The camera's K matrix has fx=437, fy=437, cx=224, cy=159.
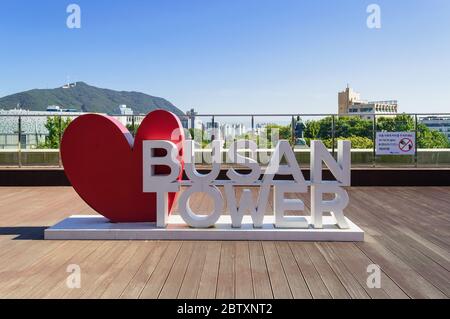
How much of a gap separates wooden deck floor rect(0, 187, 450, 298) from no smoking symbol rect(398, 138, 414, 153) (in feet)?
16.1

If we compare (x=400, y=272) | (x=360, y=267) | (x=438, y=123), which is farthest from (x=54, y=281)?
(x=438, y=123)

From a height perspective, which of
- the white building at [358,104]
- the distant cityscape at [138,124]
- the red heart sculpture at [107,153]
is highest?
the white building at [358,104]

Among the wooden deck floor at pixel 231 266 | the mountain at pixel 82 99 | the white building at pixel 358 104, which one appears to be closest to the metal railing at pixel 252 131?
the wooden deck floor at pixel 231 266

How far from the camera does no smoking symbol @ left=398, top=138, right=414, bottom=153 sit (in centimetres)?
1106

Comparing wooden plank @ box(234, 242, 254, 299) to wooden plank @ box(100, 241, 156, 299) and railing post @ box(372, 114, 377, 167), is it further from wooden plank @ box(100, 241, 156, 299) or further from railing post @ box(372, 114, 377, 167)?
railing post @ box(372, 114, 377, 167)

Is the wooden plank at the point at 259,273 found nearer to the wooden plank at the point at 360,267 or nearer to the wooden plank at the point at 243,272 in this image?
the wooden plank at the point at 243,272

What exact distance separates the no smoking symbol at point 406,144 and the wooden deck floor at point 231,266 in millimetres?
4895

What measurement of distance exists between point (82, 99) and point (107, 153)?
17230 cm

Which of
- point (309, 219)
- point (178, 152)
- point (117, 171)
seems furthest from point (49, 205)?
point (309, 219)

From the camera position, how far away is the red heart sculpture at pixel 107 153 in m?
5.74

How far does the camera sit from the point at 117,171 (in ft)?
18.9

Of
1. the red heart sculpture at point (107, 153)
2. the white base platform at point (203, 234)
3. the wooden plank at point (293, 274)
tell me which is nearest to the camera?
the wooden plank at point (293, 274)

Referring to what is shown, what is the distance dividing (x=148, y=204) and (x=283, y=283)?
8.37ft
